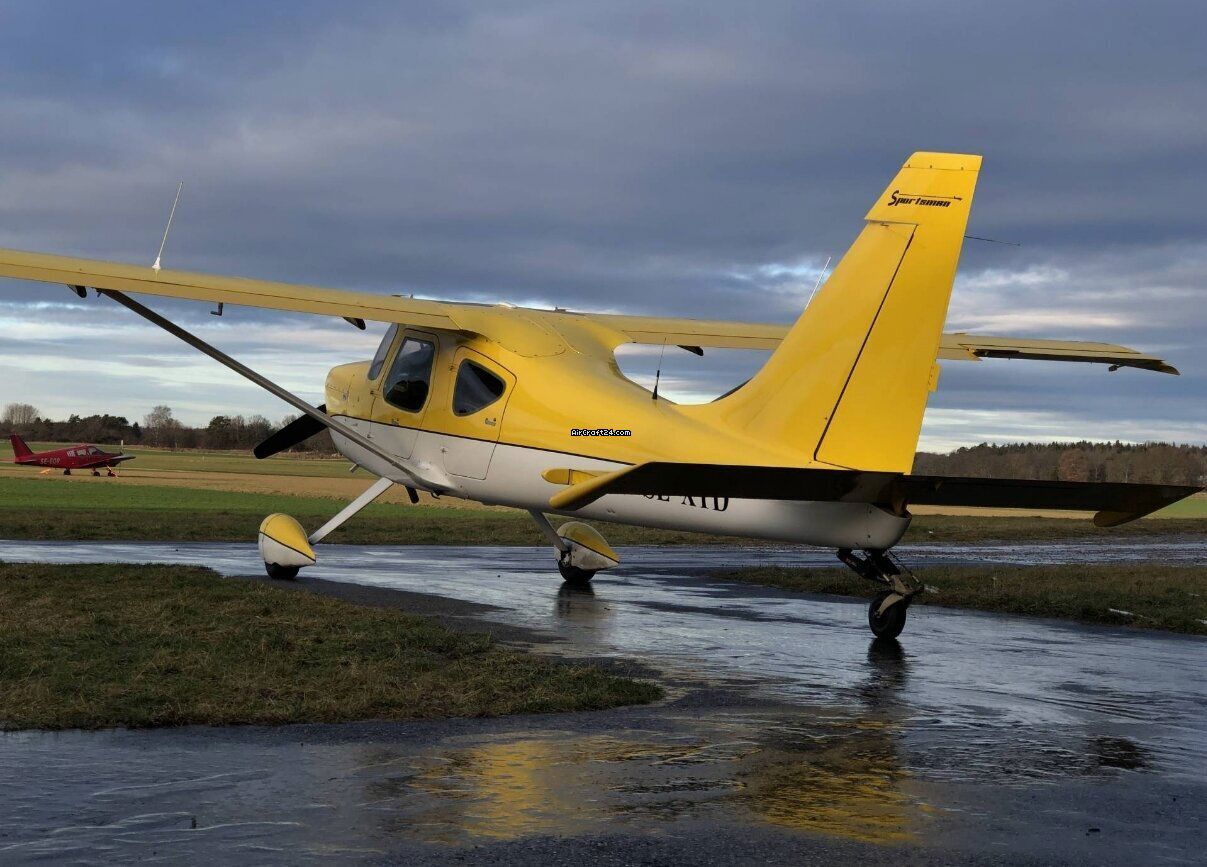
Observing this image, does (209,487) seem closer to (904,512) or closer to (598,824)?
(904,512)

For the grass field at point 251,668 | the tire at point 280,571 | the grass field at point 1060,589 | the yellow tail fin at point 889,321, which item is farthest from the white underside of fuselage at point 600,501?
the grass field at point 1060,589

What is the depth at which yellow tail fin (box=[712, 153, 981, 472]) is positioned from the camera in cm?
1184

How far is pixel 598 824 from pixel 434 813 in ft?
2.44

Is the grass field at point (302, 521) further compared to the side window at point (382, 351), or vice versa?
the grass field at point (302, 521)

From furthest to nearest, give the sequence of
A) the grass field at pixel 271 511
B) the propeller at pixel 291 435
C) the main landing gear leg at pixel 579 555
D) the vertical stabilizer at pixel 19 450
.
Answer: the vertical stabilizer at pixel 19 450 → the grass field at pixel 271 511 → the propeller at pixel 291 435 → the main landing gear leg at pixel 579 555

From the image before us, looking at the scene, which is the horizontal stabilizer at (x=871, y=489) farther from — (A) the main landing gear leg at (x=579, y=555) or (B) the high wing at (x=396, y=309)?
(A) the main landing gear leg at (x=579, y=555)

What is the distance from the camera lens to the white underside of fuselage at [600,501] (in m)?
12.1

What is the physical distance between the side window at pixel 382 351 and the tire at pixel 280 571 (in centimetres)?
285

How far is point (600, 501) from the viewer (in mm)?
13828

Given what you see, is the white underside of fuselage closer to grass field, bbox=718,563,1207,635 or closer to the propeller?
the propeller

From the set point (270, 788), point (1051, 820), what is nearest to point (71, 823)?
point (270, 788)

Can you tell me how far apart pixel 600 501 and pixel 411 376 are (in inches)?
159

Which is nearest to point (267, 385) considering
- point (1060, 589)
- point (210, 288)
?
point (210, 288)

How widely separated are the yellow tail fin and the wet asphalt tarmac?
199cm
